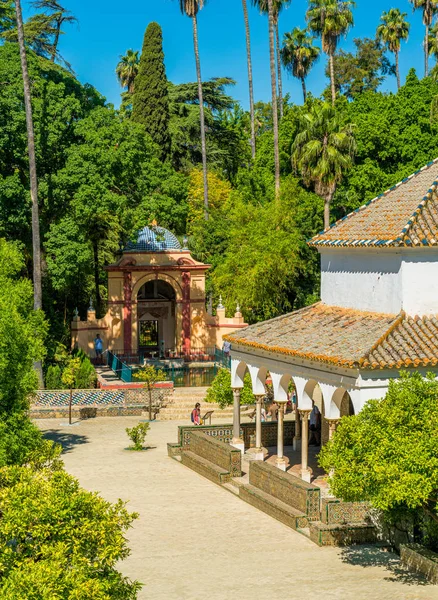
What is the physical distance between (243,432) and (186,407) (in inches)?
307

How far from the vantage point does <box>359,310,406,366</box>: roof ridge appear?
20.2 meters

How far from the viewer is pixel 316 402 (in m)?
26.7

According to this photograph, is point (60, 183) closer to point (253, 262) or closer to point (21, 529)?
point (253, 262)

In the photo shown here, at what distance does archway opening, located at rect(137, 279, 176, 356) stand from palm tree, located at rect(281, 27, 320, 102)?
28.9 meters

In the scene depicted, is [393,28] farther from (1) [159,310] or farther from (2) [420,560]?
(2) [420,560]

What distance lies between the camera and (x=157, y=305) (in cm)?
4847

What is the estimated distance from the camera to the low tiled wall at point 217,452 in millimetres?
25234

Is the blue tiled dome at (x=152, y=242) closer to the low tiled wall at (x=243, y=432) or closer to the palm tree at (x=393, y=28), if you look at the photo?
the low tiled wall at (x=243, y=432)

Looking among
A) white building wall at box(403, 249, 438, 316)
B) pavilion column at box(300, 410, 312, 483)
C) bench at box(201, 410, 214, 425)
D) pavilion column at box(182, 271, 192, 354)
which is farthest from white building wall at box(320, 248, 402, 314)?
pavilion column at box(182, 271, 192, 354)

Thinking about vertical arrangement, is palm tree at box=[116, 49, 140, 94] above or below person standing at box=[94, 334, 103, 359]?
above

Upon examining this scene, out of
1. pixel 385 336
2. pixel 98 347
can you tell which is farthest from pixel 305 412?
pixel 98 347

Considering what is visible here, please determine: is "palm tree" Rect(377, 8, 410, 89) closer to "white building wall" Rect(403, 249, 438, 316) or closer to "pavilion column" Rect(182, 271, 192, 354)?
"pavilion column" Rect(182, 271, 192, 354)

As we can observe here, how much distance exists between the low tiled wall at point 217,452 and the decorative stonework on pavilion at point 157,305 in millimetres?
18171

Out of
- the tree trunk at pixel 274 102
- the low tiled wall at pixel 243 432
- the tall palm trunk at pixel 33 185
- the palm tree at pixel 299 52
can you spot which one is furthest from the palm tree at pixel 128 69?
Result: the low tiled wall at pixel 243 432
